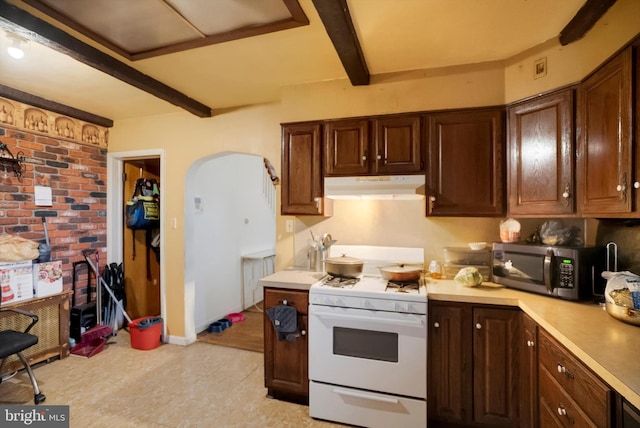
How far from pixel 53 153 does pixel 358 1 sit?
3.27 meters

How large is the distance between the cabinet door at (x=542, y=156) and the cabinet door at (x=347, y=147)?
0.99 metres

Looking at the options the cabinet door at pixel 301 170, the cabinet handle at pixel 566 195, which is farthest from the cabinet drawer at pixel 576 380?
the cabinet door at pixel 301 170

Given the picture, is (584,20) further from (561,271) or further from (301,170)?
(301,170)

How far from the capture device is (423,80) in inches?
91.8

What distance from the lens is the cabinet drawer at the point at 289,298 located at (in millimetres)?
2172

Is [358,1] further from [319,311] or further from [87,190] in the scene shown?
[87,190]

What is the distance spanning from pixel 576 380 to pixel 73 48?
310cm

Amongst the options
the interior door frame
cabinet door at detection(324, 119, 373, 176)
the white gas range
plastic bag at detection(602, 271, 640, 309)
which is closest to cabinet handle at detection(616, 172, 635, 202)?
plastic bag at detection(602, 271, 640, 309)

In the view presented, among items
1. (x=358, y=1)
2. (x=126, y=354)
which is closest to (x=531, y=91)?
(x=358, y=1)

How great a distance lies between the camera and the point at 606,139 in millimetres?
1508

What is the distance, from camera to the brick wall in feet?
9.14

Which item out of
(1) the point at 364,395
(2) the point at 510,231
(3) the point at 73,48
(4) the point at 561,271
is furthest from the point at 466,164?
(3) the point at 73,48

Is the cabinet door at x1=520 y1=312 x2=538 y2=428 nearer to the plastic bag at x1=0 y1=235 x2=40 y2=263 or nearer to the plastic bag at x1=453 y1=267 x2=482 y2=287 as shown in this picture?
the plastic bag at x1=453 y1=267 x2=482 y2=287

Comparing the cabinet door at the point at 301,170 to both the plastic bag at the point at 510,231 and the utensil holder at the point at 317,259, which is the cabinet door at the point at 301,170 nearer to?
the utensil holder at the point at 317,259
